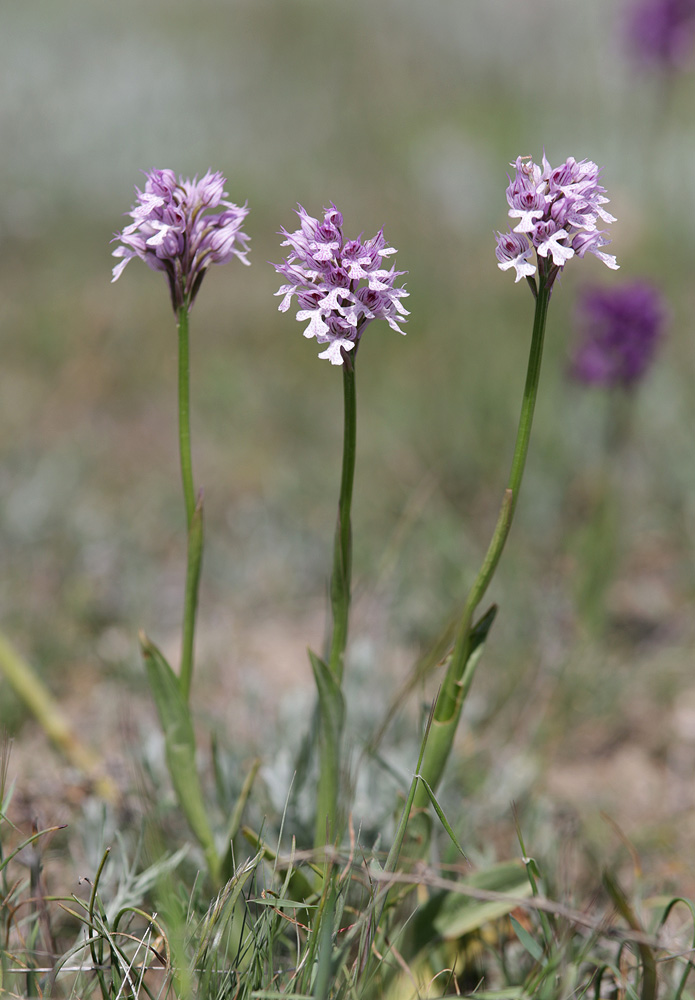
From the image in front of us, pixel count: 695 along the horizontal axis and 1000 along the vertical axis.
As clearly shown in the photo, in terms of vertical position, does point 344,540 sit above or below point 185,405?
below

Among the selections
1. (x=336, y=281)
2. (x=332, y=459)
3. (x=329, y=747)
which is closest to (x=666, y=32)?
(x=332, y=459)

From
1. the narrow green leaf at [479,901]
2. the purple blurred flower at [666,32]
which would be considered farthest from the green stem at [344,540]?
the purple blurred flower at [666,32]

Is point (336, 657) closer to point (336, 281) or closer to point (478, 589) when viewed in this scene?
point (478, 589)

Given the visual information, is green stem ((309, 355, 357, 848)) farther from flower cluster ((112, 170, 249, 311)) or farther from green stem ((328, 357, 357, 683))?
flower cluster ((112, 170, 249, 311))

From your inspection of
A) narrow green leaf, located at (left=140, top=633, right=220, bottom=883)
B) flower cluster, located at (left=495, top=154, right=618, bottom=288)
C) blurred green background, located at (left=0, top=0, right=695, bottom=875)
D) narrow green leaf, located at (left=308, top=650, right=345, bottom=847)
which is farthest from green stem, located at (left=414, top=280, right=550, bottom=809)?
blurred green background, located at (left=0, top=0, right=695, bottom=875)

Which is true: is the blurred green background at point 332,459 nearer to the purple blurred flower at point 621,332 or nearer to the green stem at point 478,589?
the purple blurred flower at point 621,332

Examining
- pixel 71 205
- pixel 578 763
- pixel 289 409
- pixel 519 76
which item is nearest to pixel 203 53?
pixel 519 76
